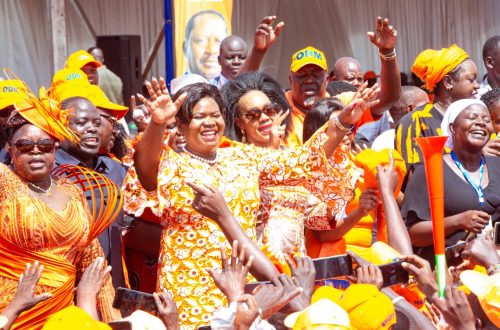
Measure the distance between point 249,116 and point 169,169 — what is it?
94 centimetres

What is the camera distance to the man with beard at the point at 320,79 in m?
6.75

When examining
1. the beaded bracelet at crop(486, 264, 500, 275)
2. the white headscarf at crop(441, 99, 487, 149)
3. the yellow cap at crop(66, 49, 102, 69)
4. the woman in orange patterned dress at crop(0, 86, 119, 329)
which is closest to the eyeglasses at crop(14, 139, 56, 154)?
the woman in orange patterned dress at crop(0, 86, 119, 329)

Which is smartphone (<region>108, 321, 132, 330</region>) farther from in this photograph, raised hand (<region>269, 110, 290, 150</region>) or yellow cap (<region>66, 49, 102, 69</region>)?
yellow cap (<region>66, 49, 102, 69</region>)

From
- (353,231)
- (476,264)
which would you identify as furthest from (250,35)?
(476,264)

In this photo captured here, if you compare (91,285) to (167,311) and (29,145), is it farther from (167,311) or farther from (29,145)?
(29,145)

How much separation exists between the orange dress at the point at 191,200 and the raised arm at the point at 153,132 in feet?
0.16

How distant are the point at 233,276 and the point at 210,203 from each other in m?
0.44

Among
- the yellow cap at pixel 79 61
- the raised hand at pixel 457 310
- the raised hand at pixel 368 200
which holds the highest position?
the yellow cap at pixel 79 61

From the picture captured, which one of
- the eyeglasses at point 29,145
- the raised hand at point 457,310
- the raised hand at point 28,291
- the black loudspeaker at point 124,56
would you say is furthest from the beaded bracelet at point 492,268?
the black loudspeaker at point 124,56

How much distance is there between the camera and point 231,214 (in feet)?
16.3

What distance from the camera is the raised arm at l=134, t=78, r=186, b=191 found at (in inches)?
198

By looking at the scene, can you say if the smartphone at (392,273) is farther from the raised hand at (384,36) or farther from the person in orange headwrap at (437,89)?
the person in orange headwrap at (437,89)

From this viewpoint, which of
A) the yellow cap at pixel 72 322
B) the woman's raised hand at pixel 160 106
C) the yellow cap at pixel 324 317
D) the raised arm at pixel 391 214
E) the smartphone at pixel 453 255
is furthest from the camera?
the raised arm at pixel 391 214

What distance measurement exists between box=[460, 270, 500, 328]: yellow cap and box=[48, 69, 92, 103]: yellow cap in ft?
9.07
